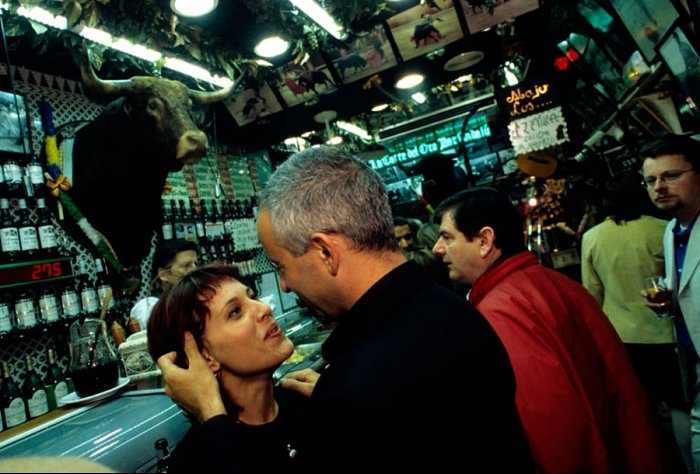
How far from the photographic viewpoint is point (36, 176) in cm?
420

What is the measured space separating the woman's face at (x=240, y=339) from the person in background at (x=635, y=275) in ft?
11.7

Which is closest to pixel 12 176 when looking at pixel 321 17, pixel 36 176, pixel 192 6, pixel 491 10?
pixel 36 176

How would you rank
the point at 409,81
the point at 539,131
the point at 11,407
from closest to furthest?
the point at 11,407 → the point at 409,81 → the point at 539,131

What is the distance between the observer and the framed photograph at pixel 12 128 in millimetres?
3946

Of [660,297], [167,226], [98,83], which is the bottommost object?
[660,297]

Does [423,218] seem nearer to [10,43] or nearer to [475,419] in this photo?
[10,43]

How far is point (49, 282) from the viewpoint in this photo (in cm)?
393

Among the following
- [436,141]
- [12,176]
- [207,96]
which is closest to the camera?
[12,176]

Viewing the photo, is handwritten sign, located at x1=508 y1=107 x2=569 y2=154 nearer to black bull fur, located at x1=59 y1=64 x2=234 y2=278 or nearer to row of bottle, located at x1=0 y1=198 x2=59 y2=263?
black bull fur, located at x1=59 y1=64 x2=234 y2=278

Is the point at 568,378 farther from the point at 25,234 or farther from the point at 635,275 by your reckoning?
the point at 25,234

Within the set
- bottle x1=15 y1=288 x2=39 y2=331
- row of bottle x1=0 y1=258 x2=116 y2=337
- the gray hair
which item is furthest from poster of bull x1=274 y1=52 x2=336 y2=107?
the gray hair

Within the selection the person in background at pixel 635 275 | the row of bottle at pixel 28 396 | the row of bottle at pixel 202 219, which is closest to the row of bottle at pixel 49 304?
the row of bottle at pixel 28 396

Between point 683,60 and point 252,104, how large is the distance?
17.5 ft

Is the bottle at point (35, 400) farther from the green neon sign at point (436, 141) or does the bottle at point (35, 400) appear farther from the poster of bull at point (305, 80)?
the green neon sign at point (436, 141)
